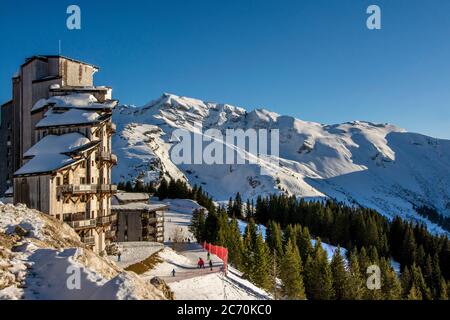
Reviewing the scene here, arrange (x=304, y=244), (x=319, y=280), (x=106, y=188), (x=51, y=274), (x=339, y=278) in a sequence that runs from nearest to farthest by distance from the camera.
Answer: (x=51, y=274) → (x=106, y=188) → (x=319, y=280) → (x=339, y=278) → (x=304, y=244)

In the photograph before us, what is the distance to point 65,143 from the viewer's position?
41000 mm

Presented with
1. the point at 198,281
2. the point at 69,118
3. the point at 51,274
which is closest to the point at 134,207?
→ the point at 69,118

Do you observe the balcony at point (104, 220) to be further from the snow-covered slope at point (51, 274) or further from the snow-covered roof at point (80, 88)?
the snow-covered slope at point (51, 274)

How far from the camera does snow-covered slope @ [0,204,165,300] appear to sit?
15672mm

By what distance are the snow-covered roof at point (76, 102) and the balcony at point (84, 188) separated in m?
8.09

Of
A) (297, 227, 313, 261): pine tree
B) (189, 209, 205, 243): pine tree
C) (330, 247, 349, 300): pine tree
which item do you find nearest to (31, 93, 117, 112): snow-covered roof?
(330, 247, 349, 300): pine tree

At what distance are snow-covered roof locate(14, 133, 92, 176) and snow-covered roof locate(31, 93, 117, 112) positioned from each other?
3261mm

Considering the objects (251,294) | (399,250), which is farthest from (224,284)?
(399,250)

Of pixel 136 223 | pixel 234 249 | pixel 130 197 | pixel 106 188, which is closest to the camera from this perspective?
pixel 106 188

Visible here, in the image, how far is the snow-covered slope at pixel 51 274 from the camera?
15.7m

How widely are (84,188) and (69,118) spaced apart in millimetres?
7298

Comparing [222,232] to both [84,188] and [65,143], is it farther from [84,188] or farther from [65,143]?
[65,143]
